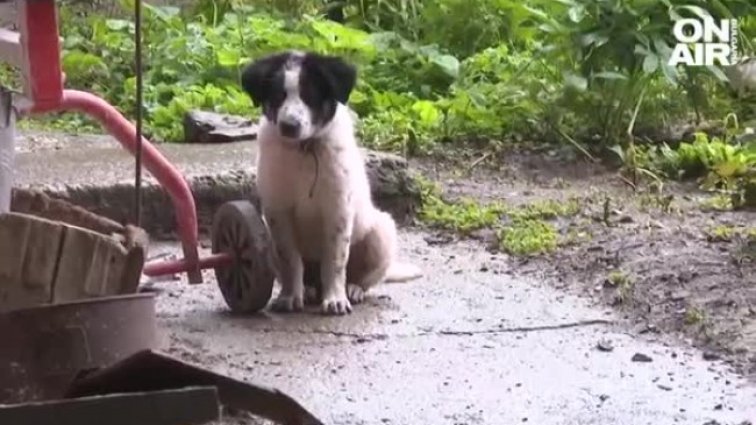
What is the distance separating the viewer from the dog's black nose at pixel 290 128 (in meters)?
4.38

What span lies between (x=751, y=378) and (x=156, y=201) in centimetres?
226

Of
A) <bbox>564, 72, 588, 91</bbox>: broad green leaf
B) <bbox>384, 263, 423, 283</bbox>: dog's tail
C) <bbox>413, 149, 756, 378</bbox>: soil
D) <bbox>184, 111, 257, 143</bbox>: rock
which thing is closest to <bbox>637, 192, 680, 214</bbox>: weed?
<bbox>413, 149, 756, 378</bbox>: soil

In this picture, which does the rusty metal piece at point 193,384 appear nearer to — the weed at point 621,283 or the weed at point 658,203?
the weed at point 621,283

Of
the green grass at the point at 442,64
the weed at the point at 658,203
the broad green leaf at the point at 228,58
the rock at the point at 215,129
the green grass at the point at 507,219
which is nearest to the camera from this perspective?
the green grass at the point at 507,219

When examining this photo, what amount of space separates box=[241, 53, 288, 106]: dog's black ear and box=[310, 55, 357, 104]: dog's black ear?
10 centimetres

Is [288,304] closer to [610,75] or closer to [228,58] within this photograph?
[610,75]

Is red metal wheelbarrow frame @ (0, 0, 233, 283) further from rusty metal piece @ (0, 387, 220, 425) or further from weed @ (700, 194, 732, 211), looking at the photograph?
weed @ (700, 194, 732, 211)

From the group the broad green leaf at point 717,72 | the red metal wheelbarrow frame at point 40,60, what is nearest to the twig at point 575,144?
the broad green leaf at point 717,72

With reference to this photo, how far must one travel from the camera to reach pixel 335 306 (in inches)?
178

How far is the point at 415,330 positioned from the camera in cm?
434

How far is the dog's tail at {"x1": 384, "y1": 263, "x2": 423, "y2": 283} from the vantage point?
4.84 meters

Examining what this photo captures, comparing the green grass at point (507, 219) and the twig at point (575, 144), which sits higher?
the green grass at point (507, 219)

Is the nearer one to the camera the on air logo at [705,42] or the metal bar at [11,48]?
the metal bar at [11,48]

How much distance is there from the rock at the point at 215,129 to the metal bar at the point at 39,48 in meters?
2.91
